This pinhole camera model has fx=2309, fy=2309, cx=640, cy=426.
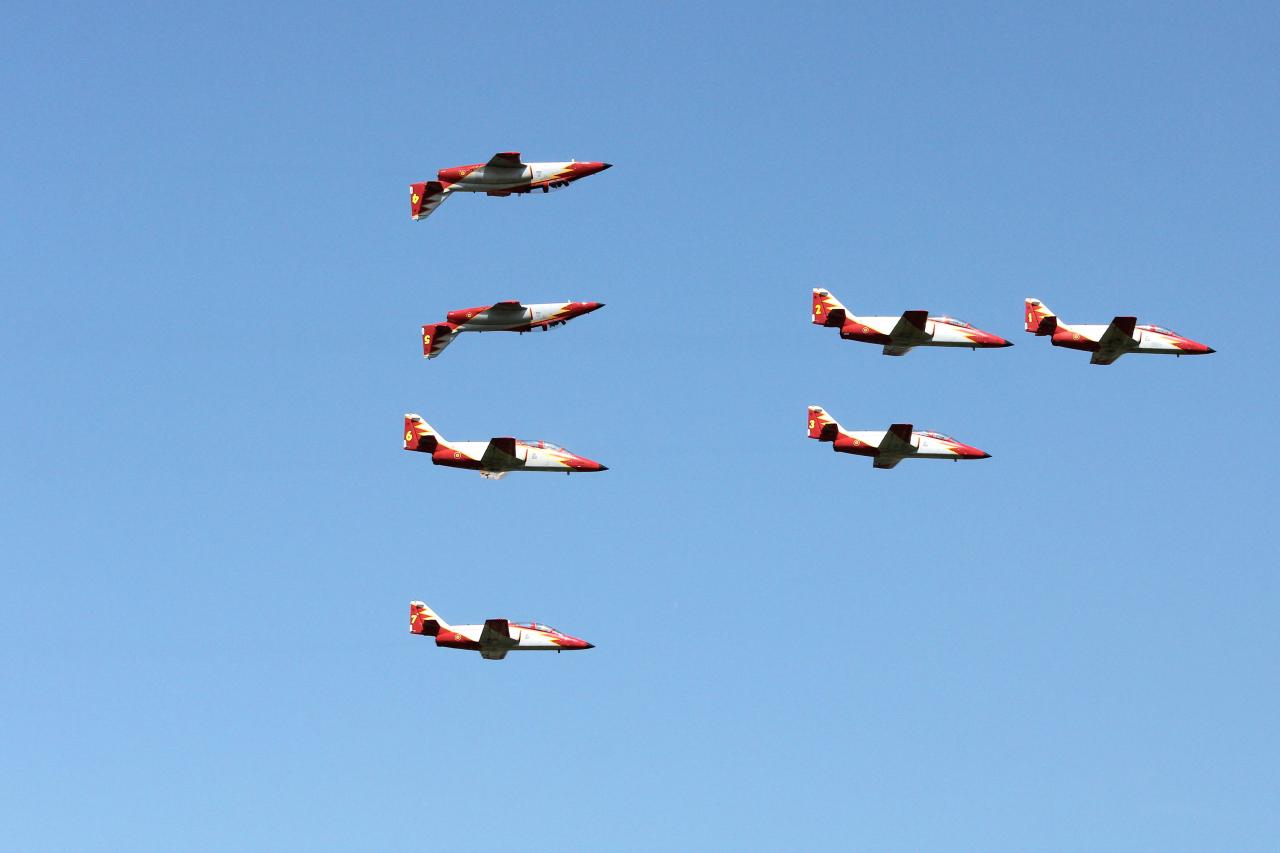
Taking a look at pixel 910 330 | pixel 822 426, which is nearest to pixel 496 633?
pixel 822 426

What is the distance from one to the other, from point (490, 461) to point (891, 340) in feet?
92.4

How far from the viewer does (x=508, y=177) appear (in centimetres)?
15062

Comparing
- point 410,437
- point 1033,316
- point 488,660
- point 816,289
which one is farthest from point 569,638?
point 1033,316

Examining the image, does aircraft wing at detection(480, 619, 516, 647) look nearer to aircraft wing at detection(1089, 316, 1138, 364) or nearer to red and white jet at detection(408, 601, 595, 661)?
red and white jet at detection(408, 601, 595, 661)

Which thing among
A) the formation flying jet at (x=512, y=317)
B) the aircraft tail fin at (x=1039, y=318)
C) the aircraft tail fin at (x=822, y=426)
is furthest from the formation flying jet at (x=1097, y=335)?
the formation flying jet at (x=512, y=317)

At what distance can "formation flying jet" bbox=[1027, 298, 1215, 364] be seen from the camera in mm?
158875

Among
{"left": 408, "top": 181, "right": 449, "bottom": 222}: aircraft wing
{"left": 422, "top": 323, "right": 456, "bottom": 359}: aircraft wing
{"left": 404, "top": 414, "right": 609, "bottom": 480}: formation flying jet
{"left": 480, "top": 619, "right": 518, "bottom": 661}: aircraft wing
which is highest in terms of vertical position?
{"left": 408, "top": 181, "right": 449, "bottom": 222}: aircraft wing

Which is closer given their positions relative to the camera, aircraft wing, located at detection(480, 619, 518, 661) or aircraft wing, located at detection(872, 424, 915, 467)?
aircraft wing, located at detection(480, 619, 518, 661)

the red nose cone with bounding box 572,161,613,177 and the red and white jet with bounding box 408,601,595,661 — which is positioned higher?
the red nose cone with bounding box 572,161,613,177

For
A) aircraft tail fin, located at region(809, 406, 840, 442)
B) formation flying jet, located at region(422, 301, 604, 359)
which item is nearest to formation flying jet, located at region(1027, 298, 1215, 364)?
aircraft tail fin, located at region(809, 406, 840, 442)

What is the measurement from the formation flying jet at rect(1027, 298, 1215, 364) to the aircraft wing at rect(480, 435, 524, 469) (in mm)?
38213

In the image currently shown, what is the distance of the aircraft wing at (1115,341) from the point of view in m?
158

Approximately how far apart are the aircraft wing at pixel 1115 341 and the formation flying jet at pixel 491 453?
119 ft

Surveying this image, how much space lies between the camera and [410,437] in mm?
149000
